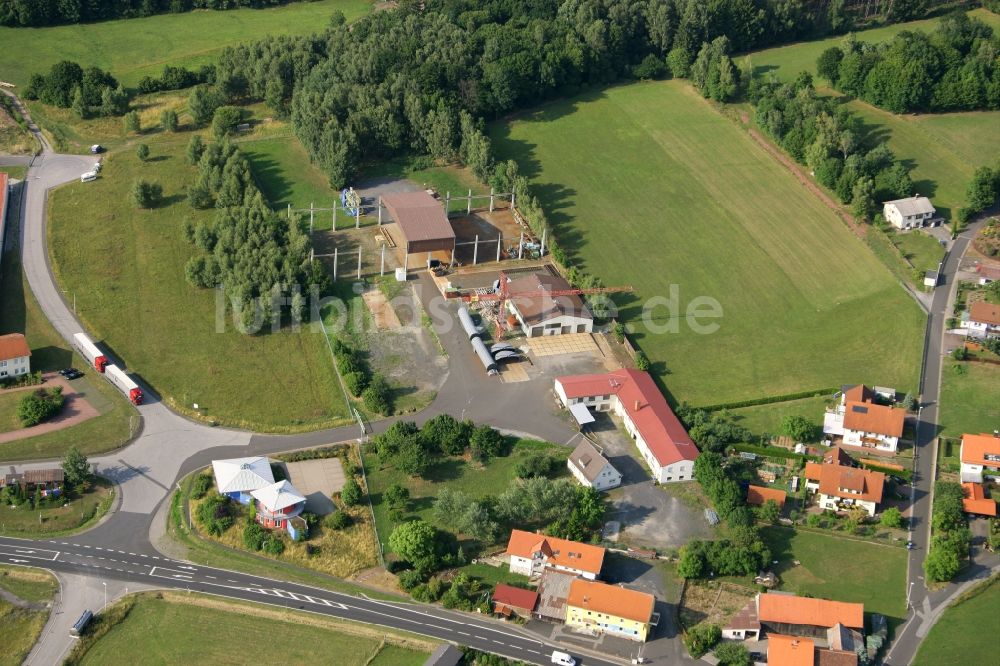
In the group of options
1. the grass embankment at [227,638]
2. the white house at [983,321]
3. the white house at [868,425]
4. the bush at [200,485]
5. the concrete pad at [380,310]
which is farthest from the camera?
the concrete pad at [380,310]

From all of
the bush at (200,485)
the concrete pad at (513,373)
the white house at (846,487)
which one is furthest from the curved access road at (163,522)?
the white house at (846,487)

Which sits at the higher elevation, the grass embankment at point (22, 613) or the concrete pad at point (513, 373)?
the concrete pad at point (513, 373)

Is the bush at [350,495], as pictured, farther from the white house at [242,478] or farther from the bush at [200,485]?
the bush at [200,485]

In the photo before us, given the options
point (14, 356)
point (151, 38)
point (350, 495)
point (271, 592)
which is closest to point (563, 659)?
point (271, 592)

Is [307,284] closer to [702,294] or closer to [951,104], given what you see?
[702,294]

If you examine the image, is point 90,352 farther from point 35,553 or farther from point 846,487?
point 846,487

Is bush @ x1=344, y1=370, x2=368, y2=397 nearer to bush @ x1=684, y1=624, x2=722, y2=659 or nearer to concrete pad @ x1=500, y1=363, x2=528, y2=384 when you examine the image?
concrete pad @ x1=500, y1=363, x2=528, y2=384
